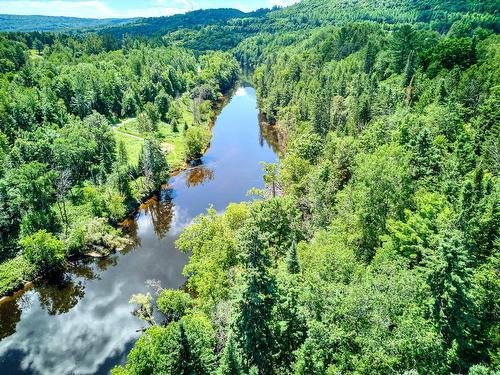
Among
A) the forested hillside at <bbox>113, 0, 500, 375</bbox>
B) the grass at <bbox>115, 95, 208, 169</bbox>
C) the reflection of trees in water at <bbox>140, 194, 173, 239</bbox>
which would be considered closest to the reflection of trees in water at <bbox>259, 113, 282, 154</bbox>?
the grass at <bbox>115, 95, 208, 169</bbox>

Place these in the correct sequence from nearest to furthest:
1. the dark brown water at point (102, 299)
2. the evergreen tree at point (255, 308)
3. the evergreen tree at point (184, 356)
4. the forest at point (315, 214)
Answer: the forest at point (315, 214), the evergreen tree at point (255, 308), the evergreen tree at point (184, 356), the dark brown water at point (102, 299)

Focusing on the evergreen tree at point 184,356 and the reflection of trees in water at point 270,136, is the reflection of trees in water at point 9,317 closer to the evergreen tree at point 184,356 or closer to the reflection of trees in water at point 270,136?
the evergreen tree at point 184,356

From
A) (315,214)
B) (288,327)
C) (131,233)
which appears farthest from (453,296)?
(131,233)

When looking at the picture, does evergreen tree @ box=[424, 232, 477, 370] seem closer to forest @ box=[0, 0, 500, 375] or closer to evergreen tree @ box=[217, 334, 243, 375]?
forest @ box=[0, 0, 500, 375]

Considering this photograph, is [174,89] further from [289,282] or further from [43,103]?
[289,282]

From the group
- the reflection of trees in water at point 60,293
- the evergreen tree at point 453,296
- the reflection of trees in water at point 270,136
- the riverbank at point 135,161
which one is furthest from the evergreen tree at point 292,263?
the reflection of trees in water at point 270,136

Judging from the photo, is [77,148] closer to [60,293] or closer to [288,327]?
[60,293]
